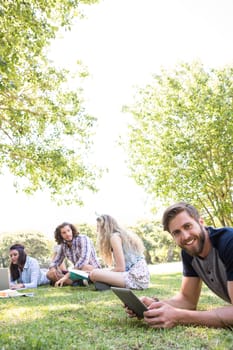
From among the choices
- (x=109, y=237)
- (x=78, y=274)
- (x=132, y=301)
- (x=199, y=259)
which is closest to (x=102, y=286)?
(x=78, y=274)

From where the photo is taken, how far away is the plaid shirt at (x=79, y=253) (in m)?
8.65

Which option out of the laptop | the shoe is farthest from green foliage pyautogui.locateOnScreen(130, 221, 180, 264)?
the shoe

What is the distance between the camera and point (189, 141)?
1947 cm

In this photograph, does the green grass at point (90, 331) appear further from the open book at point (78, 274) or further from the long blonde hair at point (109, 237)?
the open book at point (78, 274)

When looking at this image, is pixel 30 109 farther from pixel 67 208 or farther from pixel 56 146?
pixel 67 208

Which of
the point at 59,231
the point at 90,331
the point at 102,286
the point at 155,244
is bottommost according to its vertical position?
the point at 90,331

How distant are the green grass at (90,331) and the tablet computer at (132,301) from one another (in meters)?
0.15

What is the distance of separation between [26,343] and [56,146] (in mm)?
12389


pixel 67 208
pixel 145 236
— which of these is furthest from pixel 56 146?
pixel 145 236

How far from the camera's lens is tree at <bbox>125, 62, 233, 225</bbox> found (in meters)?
19.2

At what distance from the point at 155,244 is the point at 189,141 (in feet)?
97.8

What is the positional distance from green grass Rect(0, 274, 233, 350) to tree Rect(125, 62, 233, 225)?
46.3 feet

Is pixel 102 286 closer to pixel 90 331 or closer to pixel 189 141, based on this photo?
pixel 90 331

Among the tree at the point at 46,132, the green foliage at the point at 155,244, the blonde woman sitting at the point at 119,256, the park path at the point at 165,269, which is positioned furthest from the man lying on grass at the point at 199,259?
the green foliage at the point at 155,244
